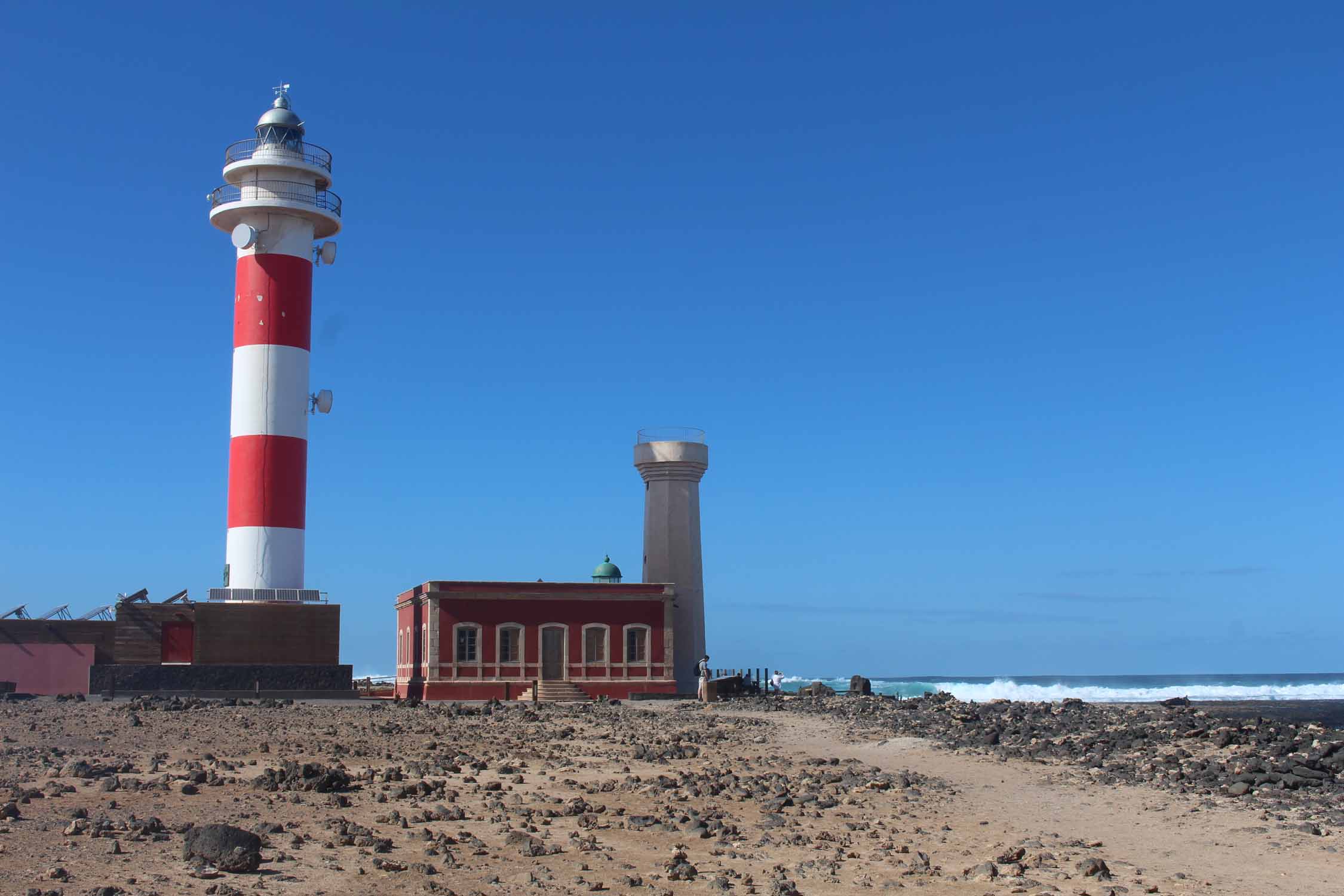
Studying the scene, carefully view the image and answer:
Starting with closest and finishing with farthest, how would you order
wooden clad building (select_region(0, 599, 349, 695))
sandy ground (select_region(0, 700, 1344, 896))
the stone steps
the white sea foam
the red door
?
1. sandy ground (select_region(0, 700, 1344, 896))
2. wooden clad building (select_region(0, 599, 349, 695))
3. the red door
4. the stone steps
5. the white sea foam

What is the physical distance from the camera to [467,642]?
1646 inches

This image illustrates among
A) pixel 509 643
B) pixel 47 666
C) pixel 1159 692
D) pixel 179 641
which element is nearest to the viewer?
pixel 179 641

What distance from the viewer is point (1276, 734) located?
2627 cm

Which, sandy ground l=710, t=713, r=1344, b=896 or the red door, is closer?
sandy ground l=710, t=713, r=1344, b=896

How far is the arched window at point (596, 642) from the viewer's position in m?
42.9

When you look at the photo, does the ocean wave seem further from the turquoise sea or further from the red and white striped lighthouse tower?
the red and white striped lighthouse tower

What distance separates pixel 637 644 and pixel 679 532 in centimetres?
616

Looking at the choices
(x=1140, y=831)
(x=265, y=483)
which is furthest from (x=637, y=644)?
(x=1140, y=831)

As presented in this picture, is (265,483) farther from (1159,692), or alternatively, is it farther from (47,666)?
(1159,692)

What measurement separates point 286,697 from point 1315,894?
100 ft

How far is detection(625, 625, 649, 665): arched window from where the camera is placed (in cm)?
4334

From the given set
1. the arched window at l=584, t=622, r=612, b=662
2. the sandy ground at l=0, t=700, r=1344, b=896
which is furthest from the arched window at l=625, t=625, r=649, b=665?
the sandy ground at l=0, t=700, r=1344, b=896

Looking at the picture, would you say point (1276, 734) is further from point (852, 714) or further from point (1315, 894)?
point (1315, 894)

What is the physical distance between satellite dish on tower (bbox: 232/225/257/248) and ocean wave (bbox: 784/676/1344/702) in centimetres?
6312
